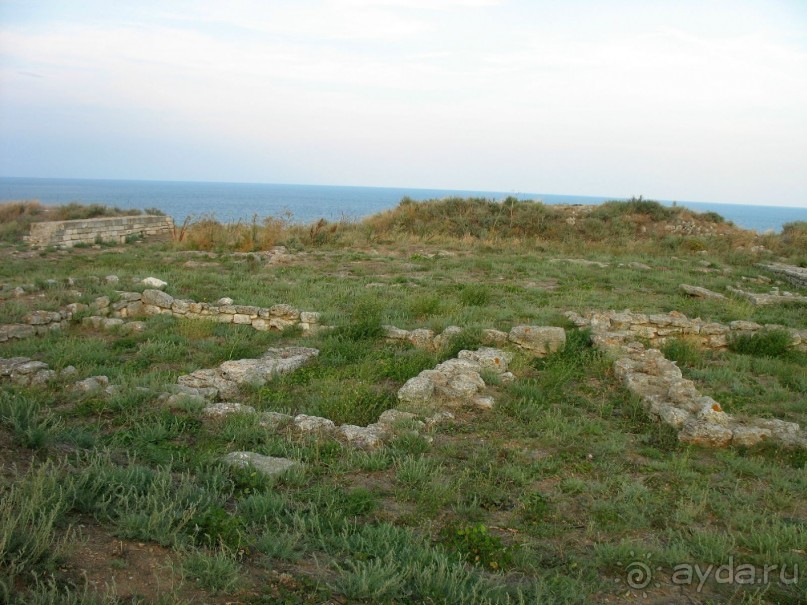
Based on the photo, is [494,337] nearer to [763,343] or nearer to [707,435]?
[707,435]

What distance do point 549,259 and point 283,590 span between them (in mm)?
15030

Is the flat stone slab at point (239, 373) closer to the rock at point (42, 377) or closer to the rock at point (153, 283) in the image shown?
the rock at point (42, 377)

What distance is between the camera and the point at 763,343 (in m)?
8.83

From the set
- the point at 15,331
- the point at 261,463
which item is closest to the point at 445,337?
the point at 261,463

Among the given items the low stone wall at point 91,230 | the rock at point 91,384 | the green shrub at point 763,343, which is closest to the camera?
the rock at point 91,384

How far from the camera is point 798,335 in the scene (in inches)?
355

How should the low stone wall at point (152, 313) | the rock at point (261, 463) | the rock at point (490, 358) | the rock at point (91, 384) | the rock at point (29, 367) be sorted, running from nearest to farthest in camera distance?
the rock at point (261, 463) < the rock at point (91, 384) < the rock at point (29, 367) < the rock at point (490, 358) < the low stone wall at point (152, 313)

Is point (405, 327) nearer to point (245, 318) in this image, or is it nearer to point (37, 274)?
point (245, 318)

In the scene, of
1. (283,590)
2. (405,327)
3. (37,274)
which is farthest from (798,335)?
(37,274)

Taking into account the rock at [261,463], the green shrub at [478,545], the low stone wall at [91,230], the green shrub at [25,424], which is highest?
the low stone wall at [91,230]

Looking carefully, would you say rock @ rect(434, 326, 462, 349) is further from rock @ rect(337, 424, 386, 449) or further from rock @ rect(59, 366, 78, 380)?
rock @ rect(59, 366, 78, 380)

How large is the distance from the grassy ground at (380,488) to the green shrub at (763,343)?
0.60 ft

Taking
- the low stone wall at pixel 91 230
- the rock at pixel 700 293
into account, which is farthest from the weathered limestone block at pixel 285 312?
the low stone wall at pixel 91 230

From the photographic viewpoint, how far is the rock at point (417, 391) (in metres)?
6.50
